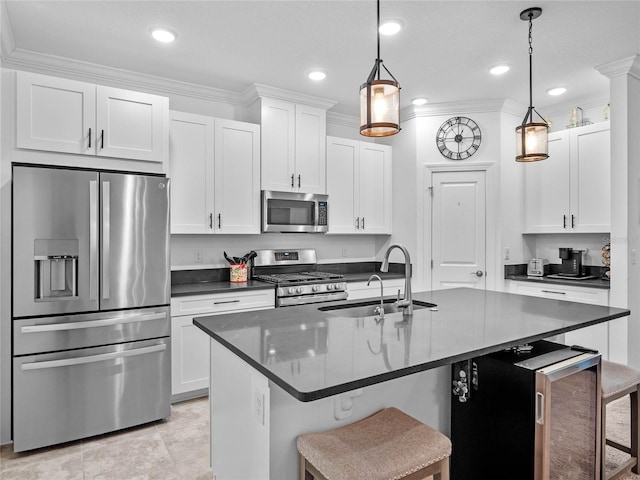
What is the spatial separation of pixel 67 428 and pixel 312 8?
3.04m

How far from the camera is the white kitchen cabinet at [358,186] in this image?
4379 millimetres

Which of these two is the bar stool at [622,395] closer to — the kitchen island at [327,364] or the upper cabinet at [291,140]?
the kitchen island at [327,364]

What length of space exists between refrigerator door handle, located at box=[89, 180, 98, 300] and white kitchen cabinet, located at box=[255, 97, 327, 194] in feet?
5.09

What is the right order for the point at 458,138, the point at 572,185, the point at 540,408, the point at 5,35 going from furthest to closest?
the point at 458,138, the point at 572,185, the point at 5,35, the point at 540,408

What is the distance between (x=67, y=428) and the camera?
2609 millimetres

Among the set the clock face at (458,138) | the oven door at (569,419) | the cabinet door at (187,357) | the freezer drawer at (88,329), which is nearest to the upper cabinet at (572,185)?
the clock face at (458,138)

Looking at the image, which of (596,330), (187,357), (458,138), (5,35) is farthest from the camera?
(458,138)

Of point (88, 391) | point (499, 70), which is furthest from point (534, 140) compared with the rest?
point (88, 391)

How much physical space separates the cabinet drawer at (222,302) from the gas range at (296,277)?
0.12m

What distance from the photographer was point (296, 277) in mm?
3881

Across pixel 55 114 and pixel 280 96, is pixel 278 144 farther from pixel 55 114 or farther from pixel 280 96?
pixel 55 114

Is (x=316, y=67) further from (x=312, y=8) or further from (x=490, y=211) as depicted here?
(x=490, y=211)

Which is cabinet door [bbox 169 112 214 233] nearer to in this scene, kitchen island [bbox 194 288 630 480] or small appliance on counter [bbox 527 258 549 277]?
kitchen island [bbox 194 288 630 480]

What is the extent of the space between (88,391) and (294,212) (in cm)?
225
